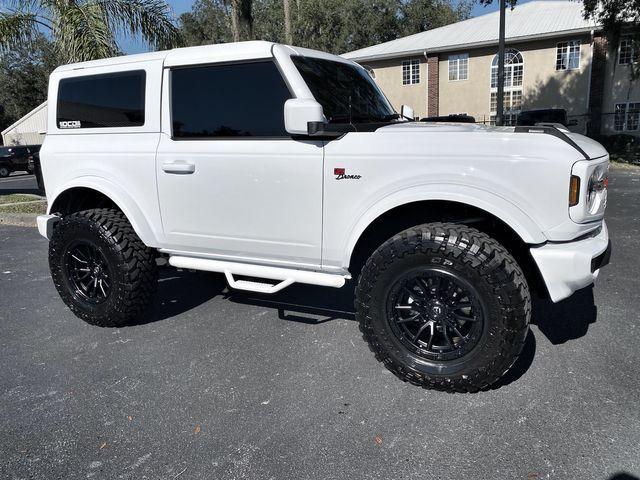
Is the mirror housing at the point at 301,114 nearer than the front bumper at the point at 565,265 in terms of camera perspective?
No

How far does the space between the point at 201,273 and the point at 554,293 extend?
387 cm

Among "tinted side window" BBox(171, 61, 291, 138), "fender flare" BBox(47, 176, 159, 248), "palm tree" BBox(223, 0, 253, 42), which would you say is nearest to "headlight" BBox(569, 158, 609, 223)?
"tinted side window" BBox(171, 61, 291, 138)

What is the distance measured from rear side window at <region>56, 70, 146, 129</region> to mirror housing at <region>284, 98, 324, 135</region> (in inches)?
55.8

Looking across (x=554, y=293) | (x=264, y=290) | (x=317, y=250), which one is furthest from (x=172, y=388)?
(x=554, y=293)

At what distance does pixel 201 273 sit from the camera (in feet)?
18.5

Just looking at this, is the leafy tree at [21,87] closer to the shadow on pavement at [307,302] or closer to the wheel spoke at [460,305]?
the shadow on pavement at [307,302]

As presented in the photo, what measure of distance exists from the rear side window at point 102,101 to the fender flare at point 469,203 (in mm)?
2015

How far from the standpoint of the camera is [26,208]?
34.1 feet

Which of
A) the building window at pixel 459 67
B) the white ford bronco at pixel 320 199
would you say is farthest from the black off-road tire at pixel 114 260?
the building window at pixel 459 67

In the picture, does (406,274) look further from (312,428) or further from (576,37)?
(576,37)

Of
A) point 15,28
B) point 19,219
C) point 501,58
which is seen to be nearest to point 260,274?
point 19,219

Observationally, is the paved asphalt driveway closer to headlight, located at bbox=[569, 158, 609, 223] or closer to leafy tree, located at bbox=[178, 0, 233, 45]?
headlight, located at bbox=[569, 158, 609, 223]

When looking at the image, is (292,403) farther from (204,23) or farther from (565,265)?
(204,23)

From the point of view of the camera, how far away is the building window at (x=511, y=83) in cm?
2833
